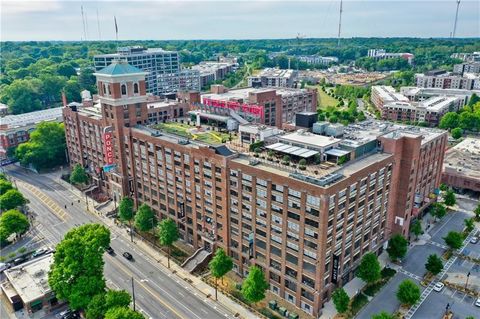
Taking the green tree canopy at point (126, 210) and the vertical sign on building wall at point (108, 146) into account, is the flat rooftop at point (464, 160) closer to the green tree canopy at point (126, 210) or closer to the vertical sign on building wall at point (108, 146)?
the green tree canopy at point (126, 210)

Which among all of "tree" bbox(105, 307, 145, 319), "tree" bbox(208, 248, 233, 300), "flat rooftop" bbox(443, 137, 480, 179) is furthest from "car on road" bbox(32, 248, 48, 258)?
"flat rooftop" bbox(443, 137, 480, 179)

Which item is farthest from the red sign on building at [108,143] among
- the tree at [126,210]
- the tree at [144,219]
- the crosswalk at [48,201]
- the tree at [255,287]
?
the tree at [255,287]

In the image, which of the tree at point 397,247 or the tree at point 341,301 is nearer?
the tree at point 341,301

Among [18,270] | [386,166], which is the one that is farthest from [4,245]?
[386,166]

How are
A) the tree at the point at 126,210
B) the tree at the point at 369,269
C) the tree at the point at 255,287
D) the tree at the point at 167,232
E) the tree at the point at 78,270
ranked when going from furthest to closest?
the tree at the point at 126,210, the tree at the point at 167,232, the tree at the point at 369,269, the tree at the point at 255,287, the tree at the point at 78,270

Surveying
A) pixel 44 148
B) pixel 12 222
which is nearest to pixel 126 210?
pixel 12 222

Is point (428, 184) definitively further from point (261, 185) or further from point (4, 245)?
point (4, 245)

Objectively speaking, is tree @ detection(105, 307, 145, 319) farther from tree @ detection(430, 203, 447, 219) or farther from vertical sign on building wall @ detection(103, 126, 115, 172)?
tree @ detection(430, 203, 447, 219)

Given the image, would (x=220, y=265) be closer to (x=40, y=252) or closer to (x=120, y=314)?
(x=120, y=314)
